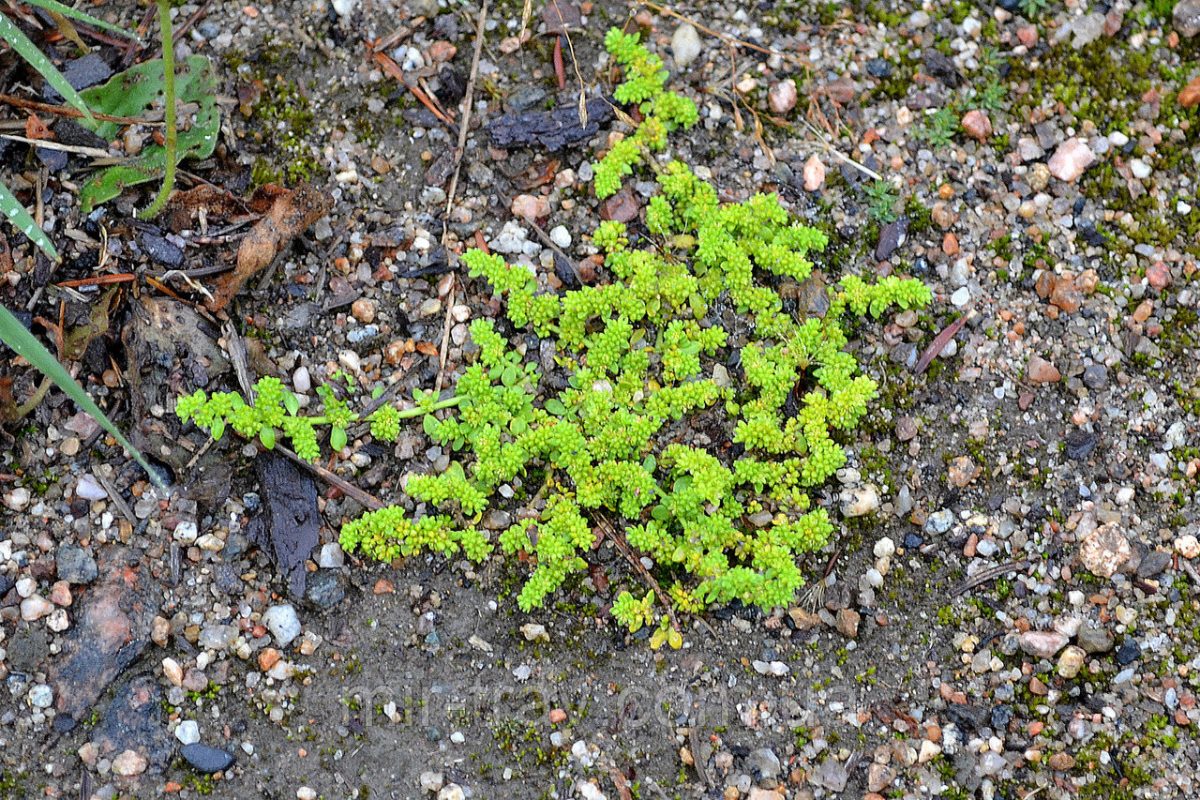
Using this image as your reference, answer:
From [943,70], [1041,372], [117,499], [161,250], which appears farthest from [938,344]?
[117,499]

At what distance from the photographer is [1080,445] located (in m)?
3.70

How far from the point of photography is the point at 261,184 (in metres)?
3.79

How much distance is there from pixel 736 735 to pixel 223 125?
2.97 meters

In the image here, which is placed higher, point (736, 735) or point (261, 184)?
point (261, 184)

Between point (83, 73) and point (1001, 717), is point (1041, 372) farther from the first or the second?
point (83, 73)

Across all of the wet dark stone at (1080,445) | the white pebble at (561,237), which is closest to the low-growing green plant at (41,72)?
the white pebble at (561,237)

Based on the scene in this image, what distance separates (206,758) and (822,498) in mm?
2293

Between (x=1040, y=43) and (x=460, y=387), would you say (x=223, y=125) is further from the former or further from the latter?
(x=1040, y=43)

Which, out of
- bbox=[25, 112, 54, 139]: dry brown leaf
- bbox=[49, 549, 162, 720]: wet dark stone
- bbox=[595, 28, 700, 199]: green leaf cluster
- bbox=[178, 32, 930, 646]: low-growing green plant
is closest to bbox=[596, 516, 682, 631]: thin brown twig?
bbox=[178, 32, 930, 646]: low-growing green plant

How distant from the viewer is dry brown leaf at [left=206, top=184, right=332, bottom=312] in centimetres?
364

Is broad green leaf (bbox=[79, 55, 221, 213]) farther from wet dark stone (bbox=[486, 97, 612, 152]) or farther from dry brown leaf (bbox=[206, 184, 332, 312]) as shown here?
wet dark stone (bbox=[486, 97, 612, 152])

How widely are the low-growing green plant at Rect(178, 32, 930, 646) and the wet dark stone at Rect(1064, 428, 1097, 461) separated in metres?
0.76

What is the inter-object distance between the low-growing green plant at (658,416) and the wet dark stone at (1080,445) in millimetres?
765

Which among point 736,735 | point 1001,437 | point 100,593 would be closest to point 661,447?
point 736,735
